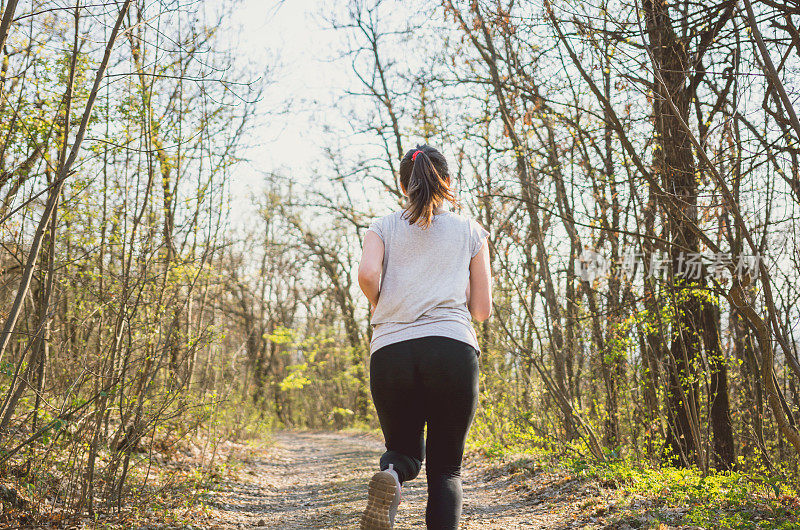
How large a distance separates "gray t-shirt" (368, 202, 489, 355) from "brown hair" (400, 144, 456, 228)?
5 cm

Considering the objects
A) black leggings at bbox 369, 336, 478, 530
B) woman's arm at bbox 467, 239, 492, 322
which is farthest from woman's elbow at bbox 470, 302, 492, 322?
black leggings at bbox 369, 336, 478, 530

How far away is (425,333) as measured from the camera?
2.38 meters

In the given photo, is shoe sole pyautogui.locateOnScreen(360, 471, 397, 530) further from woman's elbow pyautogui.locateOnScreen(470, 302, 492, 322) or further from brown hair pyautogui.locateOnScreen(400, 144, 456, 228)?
brown hair pyautogui.locateOnScreen(400, 144, 456, 228)

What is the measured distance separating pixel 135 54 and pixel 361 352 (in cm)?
1427

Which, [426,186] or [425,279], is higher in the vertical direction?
[426,186]

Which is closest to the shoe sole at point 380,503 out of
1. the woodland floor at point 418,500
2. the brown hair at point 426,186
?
the brown hair at point 426,186

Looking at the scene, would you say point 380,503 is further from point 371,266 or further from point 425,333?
point 371,266

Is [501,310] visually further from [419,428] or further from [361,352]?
[361,352]

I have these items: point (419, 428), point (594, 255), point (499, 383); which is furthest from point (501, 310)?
point (419, 428)

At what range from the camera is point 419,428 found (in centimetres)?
250

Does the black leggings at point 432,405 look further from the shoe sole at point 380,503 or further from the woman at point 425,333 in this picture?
the shoe sole at point 380,503

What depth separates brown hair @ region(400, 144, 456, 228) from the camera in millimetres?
2523

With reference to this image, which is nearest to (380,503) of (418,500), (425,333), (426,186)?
(425,333)

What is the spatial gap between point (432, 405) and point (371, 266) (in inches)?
24.2
